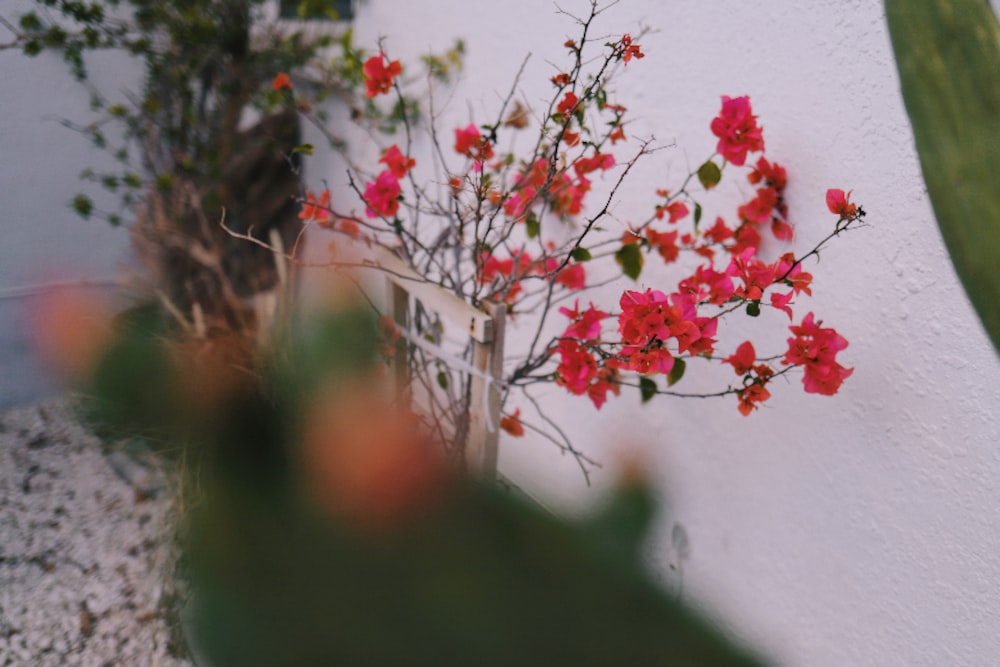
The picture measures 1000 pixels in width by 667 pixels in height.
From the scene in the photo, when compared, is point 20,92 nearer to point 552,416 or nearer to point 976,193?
point 552,416

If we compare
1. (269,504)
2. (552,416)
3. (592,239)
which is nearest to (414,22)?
(592,239)

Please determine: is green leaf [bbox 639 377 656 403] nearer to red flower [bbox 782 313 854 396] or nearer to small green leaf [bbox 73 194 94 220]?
red flower [bbox 782 313 854 396]

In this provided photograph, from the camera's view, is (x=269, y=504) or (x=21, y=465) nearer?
(x=269, y=504)

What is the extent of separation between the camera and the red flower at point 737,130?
1.49 m

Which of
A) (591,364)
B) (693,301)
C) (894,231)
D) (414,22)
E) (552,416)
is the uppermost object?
(414,22)

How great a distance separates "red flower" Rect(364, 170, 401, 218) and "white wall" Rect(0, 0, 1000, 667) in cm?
76

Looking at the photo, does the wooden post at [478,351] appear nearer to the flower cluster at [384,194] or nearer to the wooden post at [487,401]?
the wooden post at [487,401]

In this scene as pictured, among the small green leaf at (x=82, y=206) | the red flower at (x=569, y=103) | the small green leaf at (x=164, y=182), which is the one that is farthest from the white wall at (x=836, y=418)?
the small green leaf at (x=82, y=206)

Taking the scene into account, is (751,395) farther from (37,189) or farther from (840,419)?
(37,189)

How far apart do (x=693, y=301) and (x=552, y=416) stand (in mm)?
1434

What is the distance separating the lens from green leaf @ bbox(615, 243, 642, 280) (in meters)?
1.69

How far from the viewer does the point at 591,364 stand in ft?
5.14

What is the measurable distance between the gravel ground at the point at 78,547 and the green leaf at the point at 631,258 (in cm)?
112

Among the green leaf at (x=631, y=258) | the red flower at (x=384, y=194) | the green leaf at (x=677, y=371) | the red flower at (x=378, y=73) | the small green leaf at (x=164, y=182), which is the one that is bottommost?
the green leaf at (x=677, y=371)
